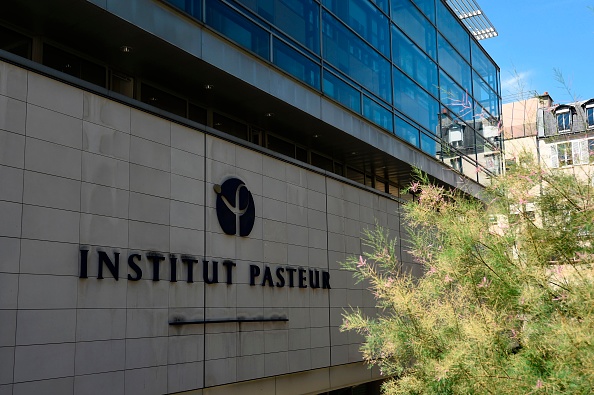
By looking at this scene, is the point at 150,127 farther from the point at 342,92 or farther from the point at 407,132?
the point at 407,132

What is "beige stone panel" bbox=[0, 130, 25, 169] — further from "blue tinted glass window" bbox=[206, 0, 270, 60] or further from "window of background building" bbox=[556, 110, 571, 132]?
"window of background building" bbox=[556, 110, 571, 132]

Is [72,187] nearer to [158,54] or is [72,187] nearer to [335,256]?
[158,54]

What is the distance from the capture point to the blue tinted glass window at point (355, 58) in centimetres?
1870

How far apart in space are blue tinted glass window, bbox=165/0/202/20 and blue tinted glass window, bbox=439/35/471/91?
1423 cm

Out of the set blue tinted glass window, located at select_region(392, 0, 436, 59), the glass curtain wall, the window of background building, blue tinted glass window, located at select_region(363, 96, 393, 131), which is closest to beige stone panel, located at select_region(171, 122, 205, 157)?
the glass curtain wall

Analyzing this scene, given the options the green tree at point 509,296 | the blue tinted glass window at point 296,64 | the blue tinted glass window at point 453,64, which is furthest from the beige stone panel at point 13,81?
the blue tinted glass window at point 453,64

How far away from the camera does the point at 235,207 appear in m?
14.7

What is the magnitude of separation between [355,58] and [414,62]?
4461 mm

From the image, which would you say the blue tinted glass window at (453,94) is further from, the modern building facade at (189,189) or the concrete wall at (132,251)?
the concrete wall at (132,251)

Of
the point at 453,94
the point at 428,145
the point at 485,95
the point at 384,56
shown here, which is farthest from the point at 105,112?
the point at 485,95

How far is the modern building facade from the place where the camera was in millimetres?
10359

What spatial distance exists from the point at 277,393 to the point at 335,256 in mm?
4392

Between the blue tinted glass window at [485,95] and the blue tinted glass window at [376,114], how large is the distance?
971 centimetres

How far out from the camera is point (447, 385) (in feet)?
26.5
